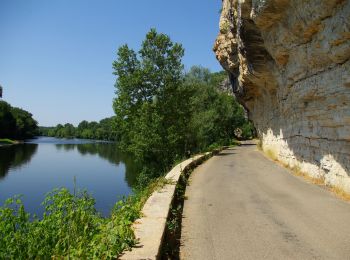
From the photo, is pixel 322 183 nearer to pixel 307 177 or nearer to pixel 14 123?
pixel 307 177

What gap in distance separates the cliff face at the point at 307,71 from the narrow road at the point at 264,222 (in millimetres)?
1604

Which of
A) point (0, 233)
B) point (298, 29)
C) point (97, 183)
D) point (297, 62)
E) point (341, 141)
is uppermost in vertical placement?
point (298, 29)

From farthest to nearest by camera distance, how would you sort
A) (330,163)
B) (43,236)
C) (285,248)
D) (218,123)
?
(218,123) → (330,163) → (43,236) → (285,248)

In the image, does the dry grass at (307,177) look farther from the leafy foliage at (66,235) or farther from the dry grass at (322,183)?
the leafy foliage at (66,235)

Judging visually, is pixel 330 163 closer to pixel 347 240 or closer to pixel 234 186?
pixel 234 186

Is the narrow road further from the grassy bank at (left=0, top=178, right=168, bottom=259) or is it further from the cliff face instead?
the cliff face

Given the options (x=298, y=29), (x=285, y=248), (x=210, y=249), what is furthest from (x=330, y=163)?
(x=210, y=249)

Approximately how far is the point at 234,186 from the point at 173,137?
15.1 m

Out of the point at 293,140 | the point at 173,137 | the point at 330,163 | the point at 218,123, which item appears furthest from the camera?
the point at 218,123

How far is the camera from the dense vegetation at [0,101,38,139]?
9436 centimetres

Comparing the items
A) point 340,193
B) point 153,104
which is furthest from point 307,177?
point 153,104

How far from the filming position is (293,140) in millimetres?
16812

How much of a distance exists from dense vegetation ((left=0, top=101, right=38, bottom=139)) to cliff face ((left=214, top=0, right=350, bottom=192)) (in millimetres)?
→ 88196

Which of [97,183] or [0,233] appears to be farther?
[97,183]
